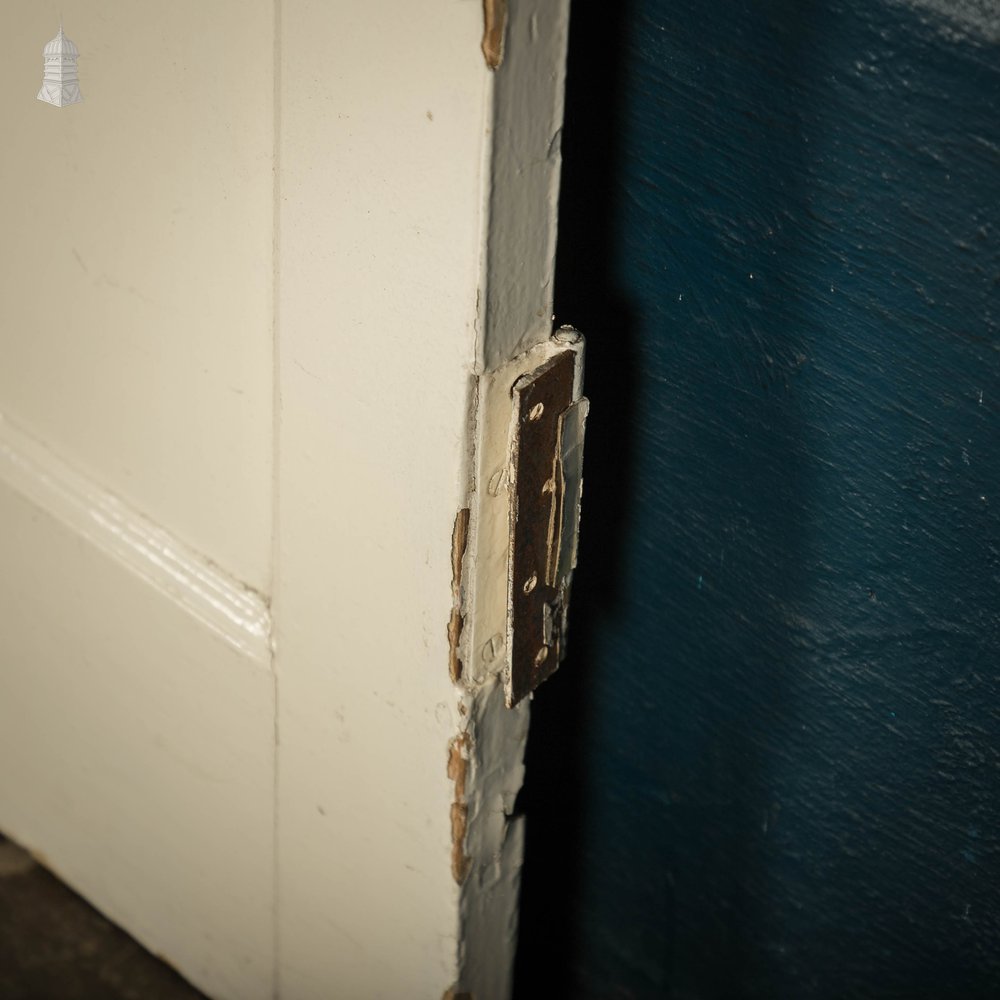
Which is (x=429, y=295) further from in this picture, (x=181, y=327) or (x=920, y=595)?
(x=920, y=595)

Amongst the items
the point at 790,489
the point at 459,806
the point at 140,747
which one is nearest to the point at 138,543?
the point at 140,747

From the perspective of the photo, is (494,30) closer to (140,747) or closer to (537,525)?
(537,525)

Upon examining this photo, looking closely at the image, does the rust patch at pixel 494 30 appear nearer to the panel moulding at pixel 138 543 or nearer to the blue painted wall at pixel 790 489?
the blue painted wall at pixel 790 489

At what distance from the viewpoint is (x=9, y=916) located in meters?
→ 1.54

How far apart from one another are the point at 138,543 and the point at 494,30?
1.89 ft

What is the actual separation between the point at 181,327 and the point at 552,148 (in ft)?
1.10

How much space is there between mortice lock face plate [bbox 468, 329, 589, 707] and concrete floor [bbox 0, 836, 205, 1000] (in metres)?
0.72

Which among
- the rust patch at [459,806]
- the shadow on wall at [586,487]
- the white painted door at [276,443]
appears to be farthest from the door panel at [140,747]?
the shadow on wall at [586,487]

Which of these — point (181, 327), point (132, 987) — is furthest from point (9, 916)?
point (181, 327)

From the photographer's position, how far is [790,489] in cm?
114

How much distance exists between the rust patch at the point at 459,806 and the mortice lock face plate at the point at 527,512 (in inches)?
2.3

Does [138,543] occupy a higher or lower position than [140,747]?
higher

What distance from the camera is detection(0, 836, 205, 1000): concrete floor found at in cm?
147

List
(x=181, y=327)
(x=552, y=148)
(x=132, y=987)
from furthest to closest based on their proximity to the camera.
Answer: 1. (x=132, y=987)
2. (x=181, y=327)
3. (x=552, y=148)
